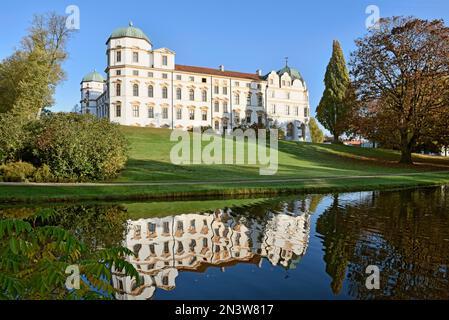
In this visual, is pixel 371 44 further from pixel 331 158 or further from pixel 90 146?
pixel 90 146

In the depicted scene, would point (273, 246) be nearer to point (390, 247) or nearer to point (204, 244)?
point (204, 244)

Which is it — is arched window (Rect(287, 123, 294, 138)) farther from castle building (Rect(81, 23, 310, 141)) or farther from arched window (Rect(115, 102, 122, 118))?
arched window (Rect(115, 102, 122, 118))

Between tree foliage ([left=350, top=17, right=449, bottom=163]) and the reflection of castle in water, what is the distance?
30.1 m

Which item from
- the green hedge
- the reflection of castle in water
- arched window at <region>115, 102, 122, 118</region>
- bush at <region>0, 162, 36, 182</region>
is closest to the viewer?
the reflection of castle in water

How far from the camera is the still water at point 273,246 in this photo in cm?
593

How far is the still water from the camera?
19.5ft

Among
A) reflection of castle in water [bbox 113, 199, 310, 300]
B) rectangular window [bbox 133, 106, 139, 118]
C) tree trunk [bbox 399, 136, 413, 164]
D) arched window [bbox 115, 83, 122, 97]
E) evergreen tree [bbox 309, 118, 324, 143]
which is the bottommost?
reflection of castle in water [bbox 113, 199, 310, 300]

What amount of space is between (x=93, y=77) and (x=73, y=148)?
79.1 m

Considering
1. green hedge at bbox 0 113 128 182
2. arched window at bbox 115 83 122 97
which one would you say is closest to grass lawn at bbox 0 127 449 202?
green hedge at bbox 0 113 128 182

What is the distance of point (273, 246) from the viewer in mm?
8523

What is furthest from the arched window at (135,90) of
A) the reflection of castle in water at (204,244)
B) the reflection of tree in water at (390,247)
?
the reflection of castle in water at (204,244)

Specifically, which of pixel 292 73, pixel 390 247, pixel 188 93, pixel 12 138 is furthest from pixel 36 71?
pixel 292 73

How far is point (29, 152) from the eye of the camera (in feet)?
71.5
